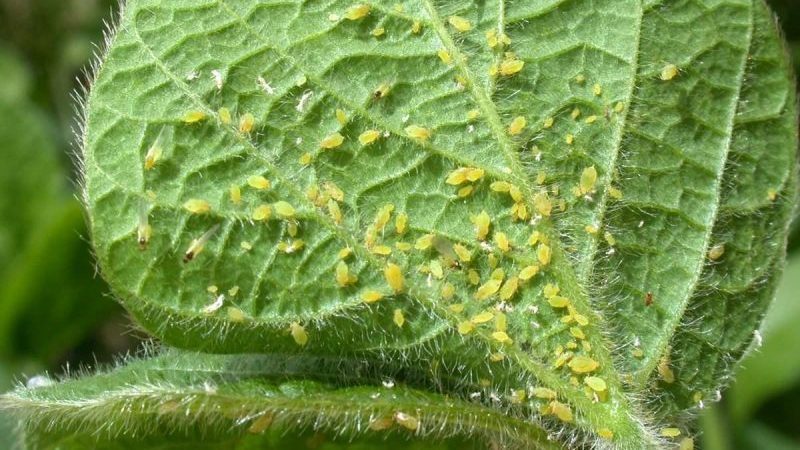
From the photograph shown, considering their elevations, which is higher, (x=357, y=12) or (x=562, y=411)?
(x=357, y=12)

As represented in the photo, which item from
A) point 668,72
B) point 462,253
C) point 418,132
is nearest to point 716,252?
point 668,72

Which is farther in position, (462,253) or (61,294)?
(61,294)

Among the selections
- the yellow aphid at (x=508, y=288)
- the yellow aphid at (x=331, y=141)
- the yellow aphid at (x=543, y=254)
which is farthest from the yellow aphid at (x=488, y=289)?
the yellow aphid at (x=331, y=141)

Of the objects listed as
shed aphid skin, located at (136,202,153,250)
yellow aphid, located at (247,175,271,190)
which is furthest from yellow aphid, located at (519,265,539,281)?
shed aphid skin, located at (136,202,153,250)

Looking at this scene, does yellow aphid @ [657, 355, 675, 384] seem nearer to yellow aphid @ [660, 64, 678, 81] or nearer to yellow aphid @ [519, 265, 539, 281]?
yellow aphid @ [519, 265, 539, 281]

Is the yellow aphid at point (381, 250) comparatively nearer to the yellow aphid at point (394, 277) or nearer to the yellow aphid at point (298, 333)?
the yellow aphid at point (394, 277)

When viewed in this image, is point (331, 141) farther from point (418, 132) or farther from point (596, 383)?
point (596, 383)
